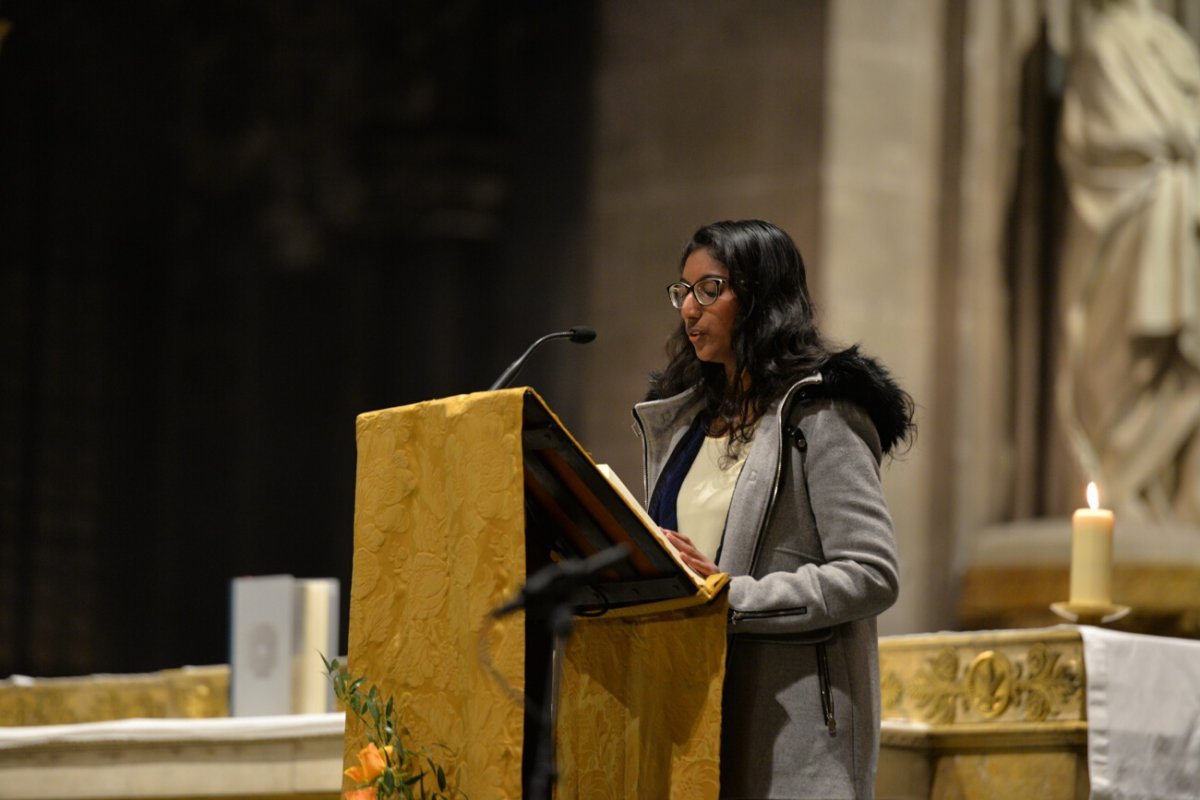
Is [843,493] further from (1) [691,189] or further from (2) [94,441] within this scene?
(2) [94,441]

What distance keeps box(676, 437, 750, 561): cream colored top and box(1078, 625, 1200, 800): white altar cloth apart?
103 centimetres

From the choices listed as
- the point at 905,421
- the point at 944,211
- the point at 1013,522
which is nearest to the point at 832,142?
the point at 944,211

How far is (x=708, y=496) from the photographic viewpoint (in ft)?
9.44

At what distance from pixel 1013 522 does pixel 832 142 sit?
1.62 metres

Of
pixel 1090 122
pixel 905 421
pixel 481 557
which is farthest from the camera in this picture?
pixel 1090 122

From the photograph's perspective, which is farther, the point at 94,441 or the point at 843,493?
the point at 94,441

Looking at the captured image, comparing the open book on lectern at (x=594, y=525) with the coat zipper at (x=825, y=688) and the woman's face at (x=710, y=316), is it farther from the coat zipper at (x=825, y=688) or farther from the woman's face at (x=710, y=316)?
the woman's face at (x=710, y=316)

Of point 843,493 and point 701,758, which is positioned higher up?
point 843,493

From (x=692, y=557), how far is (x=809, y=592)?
182mm

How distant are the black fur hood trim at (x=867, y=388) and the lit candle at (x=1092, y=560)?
1.13 m

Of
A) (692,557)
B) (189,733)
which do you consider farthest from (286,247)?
(692,557)

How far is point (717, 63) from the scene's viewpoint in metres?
7.34

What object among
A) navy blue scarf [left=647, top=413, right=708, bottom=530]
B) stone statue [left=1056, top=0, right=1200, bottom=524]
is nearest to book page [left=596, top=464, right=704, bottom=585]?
navy blue scarf [left=647, top=413, right=708, bottom=530]

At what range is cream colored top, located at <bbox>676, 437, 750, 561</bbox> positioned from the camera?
2.85 metres
